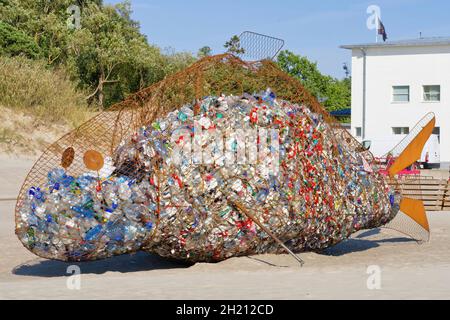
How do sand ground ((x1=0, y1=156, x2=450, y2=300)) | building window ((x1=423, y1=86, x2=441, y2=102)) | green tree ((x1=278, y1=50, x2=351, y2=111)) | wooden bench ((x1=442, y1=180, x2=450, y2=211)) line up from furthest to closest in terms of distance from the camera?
green tree ((x1=278, y1=50, x2=351, y2=111)) → building window ((x1=423, y1=86, x2=441, y2=102)) → wooden bench ((x1=442, y1=180, x2=450, y2=211)) → sand ground ((x1=0, y1=156, x2=450, y2=300))

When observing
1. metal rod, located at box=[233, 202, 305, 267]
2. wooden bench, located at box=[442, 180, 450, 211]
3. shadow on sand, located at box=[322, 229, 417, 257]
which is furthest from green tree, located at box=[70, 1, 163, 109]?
metal rod, located at box=[233, 202, 305, 267]

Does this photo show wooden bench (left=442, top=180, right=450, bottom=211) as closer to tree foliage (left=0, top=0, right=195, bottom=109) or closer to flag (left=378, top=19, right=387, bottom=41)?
tree foliage (left=0, top=0, right=195, bottom=109)

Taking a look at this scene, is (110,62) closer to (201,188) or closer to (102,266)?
(102,266)

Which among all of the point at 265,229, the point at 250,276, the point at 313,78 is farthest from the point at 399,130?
the point at 250,276

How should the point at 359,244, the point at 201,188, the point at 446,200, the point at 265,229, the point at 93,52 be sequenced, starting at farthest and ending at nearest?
the point at 93,52, the point at 446,200, the point at 359,244, the point at 265,229, the point at 201,188

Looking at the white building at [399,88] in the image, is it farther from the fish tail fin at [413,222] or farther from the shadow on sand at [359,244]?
the shadow on sand at [359,244]

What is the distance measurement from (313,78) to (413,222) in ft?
215

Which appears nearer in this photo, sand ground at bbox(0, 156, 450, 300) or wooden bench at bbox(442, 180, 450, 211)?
sand ground at bbox(0, 156, 450, 300)

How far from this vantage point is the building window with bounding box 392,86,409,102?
48.8 m

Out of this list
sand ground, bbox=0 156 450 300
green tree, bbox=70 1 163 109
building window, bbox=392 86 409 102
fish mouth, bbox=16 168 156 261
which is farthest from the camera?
building window, bbox=392 86 409 102

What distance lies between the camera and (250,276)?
10.1 m

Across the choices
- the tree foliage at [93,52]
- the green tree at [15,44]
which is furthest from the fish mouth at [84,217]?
the green tree at [15,44]
